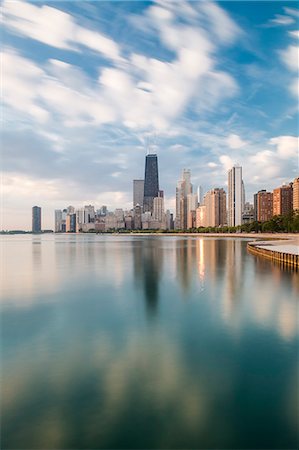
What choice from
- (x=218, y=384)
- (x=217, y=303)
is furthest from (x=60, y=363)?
(x=217, y=303)

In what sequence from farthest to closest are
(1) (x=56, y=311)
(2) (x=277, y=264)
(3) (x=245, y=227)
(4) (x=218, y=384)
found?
(3) (x=245, y=227) → (2) (x=277, y=264) → (1) (x=56, y=311) → (4) (x=218, y=384)

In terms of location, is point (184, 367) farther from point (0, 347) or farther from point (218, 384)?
point (0, 347)

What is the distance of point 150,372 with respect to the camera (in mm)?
12562

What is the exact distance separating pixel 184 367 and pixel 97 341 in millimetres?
5150

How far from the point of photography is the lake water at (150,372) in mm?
9008

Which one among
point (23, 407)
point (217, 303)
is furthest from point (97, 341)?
point (217, 303)

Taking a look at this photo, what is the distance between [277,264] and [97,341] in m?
37.2

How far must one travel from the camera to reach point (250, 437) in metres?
8.83

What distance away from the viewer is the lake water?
901 centimetres

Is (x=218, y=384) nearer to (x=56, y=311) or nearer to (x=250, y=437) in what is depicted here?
(x=250, y=437)

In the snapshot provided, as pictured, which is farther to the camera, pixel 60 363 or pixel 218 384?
pixel 60 363

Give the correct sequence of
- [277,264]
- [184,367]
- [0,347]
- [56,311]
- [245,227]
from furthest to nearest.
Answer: [245,227] → [277,264] → [56,311] → [0,347] → [184,367]

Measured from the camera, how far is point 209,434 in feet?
29.1

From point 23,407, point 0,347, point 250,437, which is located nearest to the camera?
point 250,437
